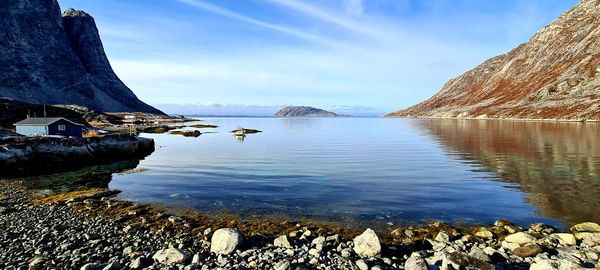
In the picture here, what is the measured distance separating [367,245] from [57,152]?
1932 inches

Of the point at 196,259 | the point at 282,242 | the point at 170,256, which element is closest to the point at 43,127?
the point at 170,256

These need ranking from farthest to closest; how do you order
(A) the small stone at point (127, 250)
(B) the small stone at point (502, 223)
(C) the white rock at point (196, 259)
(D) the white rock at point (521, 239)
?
(B) the small stone at point (502, 223) < (D) the white rock at point (521, 239) < (A) the small stone at point (127, 250) < (C) the white rock at point (196, 259)

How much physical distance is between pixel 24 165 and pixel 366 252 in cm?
4694

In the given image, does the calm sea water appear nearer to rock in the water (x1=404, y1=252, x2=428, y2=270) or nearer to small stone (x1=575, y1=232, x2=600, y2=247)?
small stone (x1=575, y1=232, x2=600, y2=247)

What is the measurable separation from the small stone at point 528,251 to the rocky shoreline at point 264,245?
0.04m

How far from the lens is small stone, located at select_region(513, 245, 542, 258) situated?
1694 cm

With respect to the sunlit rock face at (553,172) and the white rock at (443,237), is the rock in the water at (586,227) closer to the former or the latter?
the sunlit rock face at (553,172)

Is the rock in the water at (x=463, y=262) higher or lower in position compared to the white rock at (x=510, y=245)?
higher

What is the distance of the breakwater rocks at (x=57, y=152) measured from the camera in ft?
148

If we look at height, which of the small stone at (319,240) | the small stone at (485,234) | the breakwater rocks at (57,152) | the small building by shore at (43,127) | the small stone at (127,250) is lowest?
the small stone at (485,234)

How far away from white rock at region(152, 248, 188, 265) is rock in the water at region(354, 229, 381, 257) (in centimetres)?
783

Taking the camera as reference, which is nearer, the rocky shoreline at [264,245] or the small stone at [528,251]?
the rocky shoreline at [264,245]

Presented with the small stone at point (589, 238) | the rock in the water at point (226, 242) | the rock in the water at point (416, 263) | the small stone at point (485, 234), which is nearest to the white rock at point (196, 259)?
the rock in the water at point (226, 242)

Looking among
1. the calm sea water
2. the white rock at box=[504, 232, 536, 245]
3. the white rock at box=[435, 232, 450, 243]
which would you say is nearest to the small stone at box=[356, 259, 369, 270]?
the white rock at box=[435, 232, 450, 243]
